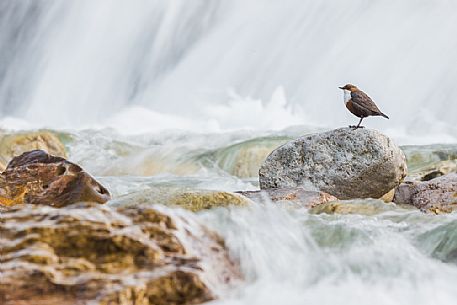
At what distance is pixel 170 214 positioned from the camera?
3668mm

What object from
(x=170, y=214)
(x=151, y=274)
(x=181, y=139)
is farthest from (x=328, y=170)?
(x=181, y=139)

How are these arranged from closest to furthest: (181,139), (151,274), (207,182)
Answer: (151,274) → (207,182) → (181,139)

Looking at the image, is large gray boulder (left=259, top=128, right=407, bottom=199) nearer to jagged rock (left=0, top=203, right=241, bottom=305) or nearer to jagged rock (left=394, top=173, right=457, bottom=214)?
jagged rock (left=394, top=173, right=457, bottom=214)

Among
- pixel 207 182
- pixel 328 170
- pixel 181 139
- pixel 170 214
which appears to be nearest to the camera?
pixel 170 214

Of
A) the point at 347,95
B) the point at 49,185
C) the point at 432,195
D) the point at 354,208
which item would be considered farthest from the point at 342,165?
the point at 49,185

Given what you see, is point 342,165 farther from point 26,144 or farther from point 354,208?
point 26,144

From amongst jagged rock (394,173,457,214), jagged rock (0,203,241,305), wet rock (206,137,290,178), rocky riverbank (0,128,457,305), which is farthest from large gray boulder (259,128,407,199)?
wet rock (206,137,290,178)

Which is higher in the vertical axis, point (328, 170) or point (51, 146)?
point (328, 170)

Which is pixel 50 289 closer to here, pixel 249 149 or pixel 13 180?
pixel 13 180

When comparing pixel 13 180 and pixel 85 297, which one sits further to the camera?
pixel 13 180

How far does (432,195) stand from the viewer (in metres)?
6.91

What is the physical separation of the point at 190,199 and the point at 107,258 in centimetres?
190

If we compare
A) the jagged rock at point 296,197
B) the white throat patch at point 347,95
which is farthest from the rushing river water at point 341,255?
the white throat patch at point 347,95

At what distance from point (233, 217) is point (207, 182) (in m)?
8.92
